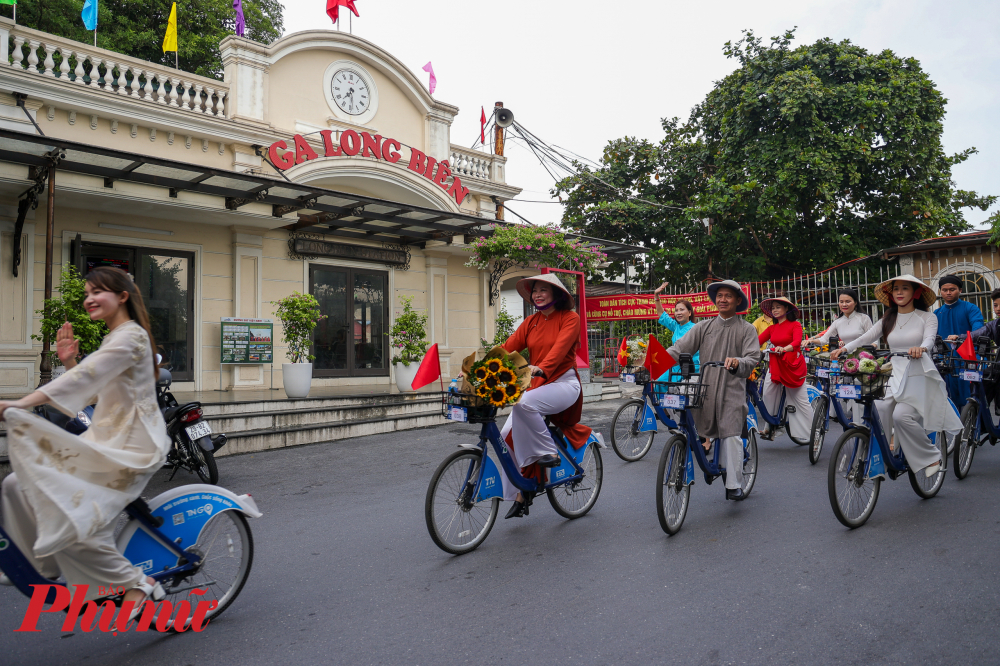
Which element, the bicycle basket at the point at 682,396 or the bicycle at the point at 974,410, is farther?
the bicycle at the point at 974,410

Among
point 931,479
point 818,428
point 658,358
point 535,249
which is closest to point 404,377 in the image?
point 535,249

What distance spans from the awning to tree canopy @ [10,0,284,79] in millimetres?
8661

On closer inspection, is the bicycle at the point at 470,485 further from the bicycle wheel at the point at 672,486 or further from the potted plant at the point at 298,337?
the potted plant at the point at 298,337

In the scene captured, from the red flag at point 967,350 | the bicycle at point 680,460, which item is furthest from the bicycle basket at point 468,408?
the red flag at point 967,350

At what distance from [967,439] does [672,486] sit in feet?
11.1

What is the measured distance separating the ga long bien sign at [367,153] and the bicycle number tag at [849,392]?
32.9ft

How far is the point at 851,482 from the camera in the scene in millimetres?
4395

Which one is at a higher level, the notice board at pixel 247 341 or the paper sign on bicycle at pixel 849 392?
the notice board at pixel 247 341

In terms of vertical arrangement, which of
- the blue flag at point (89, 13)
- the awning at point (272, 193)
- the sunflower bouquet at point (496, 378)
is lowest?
the sunflower bouquet at point (496, 378)

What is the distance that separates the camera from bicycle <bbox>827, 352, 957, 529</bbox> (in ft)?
14.0

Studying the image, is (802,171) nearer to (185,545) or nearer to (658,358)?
(658,358)

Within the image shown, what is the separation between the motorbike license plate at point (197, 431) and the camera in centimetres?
582

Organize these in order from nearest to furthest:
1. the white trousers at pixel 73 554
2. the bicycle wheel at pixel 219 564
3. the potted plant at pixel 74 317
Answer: the white trousers at pixel 73 554, the bicycle wheel at pixel 219 564, the potted plant at pixel 74 317

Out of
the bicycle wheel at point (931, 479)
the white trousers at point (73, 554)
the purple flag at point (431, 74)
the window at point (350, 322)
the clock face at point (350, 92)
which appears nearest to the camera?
the white trousers at point (73, 554)
